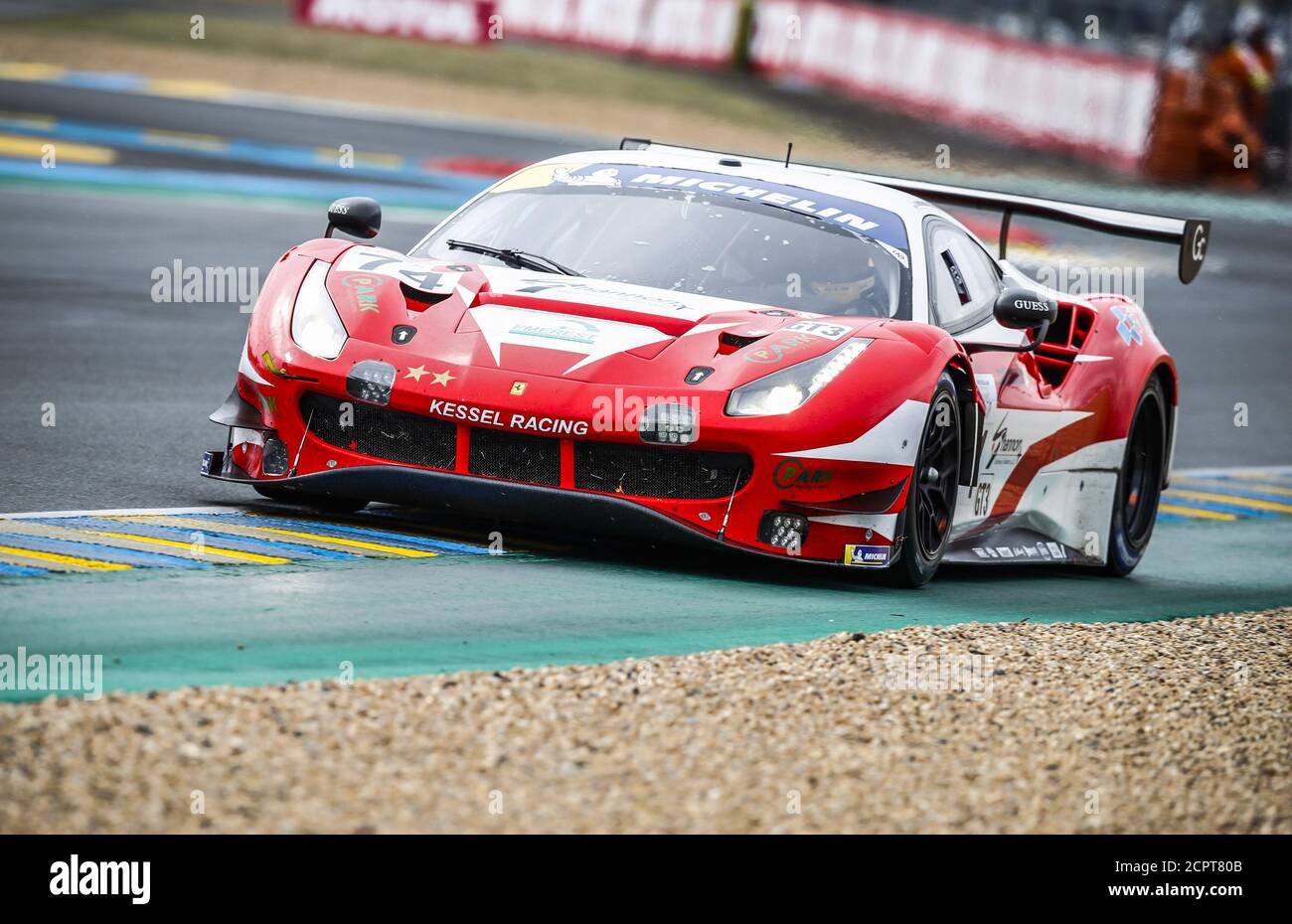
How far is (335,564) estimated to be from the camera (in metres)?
6.15

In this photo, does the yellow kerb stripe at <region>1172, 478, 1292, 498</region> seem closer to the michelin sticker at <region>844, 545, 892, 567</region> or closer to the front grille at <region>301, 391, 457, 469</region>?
the michelin sticker at <region>844, 545, 892, 567</region>

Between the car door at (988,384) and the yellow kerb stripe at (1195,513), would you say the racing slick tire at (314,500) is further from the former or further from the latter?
the yellow kerb stripe at (1195,513)

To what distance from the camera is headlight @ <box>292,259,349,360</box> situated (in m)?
6.50

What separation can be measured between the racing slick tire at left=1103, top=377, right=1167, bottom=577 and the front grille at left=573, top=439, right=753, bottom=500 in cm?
268

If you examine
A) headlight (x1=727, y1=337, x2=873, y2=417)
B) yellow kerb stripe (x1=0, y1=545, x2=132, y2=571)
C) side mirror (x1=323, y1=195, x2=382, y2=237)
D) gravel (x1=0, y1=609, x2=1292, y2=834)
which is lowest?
yellow kerb stripe (x1=0, y1=545, x2=132, y2=571)

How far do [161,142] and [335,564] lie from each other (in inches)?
606

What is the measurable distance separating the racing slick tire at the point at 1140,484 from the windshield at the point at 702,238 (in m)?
1.77

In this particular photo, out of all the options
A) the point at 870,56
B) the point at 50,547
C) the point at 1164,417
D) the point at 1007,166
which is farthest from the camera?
the point at 870,56

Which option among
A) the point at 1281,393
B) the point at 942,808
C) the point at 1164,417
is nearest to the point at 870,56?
the point at 1281,393

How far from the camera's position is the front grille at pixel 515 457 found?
6324 millimetres

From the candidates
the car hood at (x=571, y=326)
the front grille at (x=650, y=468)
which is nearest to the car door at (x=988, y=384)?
the car hood at (x=571, y=326)

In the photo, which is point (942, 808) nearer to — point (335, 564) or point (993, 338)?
point (335, 564)

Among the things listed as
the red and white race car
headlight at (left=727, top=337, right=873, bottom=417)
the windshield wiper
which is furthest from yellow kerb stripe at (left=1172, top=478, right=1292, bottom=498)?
headlight at (left=727, top=337, right=873, bottom=417)

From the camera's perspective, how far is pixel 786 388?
20.7 feet
